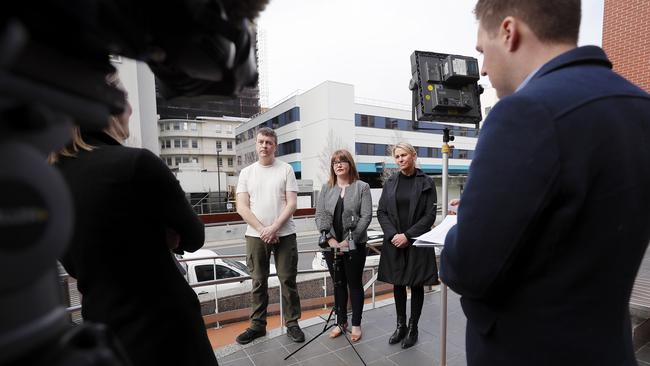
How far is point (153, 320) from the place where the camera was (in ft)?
3.77

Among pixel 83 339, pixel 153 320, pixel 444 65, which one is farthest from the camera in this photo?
pixel 444 65

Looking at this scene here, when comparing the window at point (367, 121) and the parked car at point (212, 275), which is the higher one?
the window at point (367, 121)

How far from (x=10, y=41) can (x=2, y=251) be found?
8.3 inches

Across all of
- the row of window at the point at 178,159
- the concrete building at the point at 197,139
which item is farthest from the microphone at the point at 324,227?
the row of window at the point at 178,159

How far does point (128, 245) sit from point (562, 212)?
1.29m

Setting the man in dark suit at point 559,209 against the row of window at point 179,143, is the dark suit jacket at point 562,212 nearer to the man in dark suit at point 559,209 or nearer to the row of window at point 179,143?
the man in dark suit at point 559,209

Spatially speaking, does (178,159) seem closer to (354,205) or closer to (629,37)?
(629,37)

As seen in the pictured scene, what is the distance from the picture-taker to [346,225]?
11.3 ft

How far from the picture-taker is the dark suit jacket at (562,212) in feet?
2.85

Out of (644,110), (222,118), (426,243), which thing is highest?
(222,118)

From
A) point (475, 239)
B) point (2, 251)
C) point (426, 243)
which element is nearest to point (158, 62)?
point (2, 251)

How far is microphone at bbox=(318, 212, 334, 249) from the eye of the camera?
3451 millimetres

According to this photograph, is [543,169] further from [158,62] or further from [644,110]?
[158,62]

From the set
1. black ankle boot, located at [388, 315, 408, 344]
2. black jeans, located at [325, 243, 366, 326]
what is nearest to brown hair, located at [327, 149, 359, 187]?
black jeans, located at [325, 243, 366, 326]
